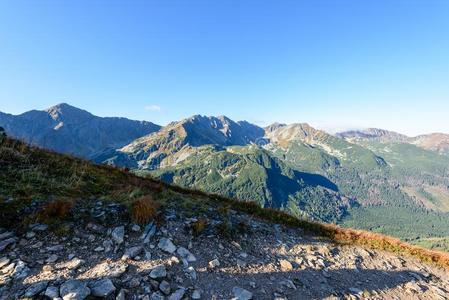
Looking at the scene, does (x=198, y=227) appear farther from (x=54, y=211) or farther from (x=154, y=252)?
(x=54, y=211)

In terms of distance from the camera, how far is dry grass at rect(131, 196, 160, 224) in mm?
8938

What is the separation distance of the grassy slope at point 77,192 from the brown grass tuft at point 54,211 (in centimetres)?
48

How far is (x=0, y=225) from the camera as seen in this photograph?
740cm

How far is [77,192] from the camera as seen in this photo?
34.8ft

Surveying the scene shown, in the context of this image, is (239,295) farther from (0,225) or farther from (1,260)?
(0,225)

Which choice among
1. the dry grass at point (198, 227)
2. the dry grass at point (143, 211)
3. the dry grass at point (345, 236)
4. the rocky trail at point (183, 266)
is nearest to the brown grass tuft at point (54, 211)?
the rocky trail at point (183, 266)

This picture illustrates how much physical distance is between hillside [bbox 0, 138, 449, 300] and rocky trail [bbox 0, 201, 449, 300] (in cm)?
3

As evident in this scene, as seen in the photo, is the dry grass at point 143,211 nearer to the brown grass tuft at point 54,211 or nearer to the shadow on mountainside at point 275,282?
the brown grass tuft at point 54,211

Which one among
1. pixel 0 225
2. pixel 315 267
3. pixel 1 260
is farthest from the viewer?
pixel 315 267

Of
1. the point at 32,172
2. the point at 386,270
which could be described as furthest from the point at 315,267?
the point at 32,172

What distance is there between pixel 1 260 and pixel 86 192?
4.88m


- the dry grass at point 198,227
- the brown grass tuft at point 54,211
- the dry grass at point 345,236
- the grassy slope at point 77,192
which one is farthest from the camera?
the dry grass at point 345,236

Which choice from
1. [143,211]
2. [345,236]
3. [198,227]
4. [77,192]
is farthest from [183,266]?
[345,236]

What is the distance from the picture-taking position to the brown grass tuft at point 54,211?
793 cm
